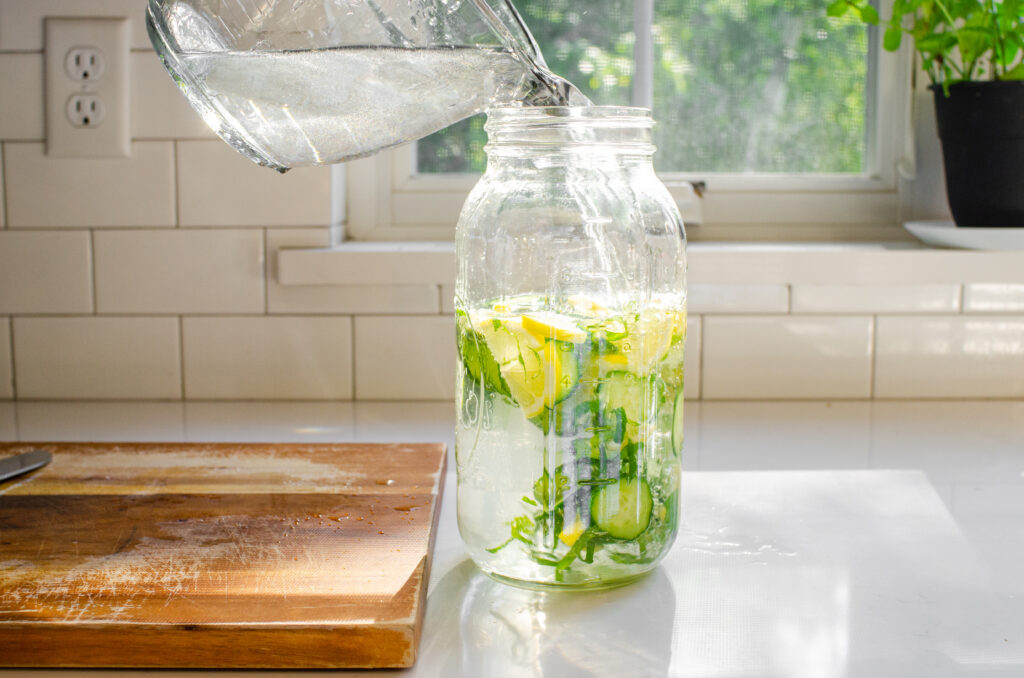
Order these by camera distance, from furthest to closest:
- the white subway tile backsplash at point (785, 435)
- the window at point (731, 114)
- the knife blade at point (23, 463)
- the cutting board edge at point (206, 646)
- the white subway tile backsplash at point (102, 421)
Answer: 1. the window at point (731, 114)
2. the white subway tile backsplash at point (102, 421)
3. the white subway tile backsplash at point (785, 435)
4. the knife blade at point (23, 463)
5. the cutting board edge at point (206, 646)

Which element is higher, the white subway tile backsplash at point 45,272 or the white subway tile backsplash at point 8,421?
the white subway tile backsplash at point 45,272

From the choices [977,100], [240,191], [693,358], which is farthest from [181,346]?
[977,100]

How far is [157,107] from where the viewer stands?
1135mm

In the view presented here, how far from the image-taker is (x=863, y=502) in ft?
2.55

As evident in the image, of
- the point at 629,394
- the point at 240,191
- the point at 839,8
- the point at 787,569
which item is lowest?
the point at 787,569

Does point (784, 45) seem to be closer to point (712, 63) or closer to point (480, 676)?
point (712, 63)

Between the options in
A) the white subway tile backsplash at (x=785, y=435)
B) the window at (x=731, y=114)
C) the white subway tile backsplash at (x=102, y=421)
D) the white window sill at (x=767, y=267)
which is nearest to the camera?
the white subway tile backsplash at (x=785, y=435)

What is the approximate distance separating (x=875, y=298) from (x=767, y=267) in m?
0.14

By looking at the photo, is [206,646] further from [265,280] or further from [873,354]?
[873,354]

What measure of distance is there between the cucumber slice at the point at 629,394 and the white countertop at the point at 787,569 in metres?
0.11

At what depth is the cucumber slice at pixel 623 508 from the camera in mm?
572

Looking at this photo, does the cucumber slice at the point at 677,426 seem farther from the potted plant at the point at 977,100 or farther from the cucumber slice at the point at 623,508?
the potted plant at the point at 977,100

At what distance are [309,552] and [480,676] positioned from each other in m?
0.17

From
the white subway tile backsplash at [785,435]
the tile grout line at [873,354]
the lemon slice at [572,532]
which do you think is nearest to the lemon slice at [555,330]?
the lemon slice at [572,532]
